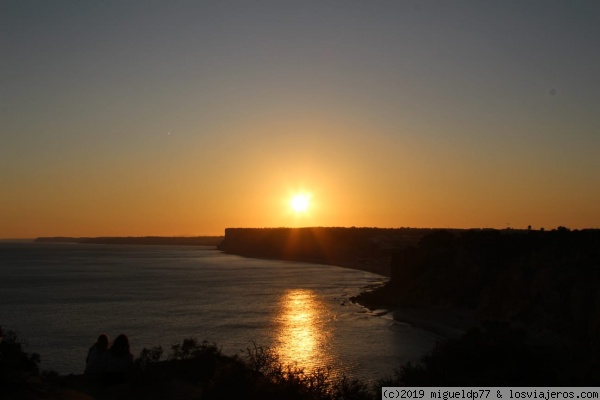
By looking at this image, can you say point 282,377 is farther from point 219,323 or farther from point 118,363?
point 219,323

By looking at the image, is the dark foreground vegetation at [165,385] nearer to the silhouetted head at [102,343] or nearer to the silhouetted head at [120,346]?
the silhouetted head at [120,346]

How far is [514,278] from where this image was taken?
4559 centimetres

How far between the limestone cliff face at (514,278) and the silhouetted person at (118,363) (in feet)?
87.0

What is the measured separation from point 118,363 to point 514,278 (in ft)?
125

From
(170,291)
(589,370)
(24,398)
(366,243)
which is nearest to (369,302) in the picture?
(170,291)

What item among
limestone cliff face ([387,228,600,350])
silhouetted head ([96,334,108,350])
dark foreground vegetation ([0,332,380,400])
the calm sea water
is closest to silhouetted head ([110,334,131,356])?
silhouetted head ([96,334,108,350])

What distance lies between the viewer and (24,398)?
11.2m

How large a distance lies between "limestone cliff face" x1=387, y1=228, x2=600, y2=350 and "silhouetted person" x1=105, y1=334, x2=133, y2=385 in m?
26.5

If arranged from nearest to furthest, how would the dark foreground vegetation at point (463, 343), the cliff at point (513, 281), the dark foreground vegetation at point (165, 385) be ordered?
the dark foreground vegetation at point (165, 385) → the dark foreground vegetation at point (463, 343) → the cliff at point (513, 281)

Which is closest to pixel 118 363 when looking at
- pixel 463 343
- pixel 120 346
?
pixel 120 346

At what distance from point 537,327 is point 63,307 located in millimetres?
44194

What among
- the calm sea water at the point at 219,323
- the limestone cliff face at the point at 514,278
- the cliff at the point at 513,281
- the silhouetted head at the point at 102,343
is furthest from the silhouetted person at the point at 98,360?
the limestone cliff face at the point at 514,278

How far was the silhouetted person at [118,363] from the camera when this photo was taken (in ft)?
50.4

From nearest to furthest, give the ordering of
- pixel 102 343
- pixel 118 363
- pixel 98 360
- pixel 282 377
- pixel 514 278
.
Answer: pixel 282 377, pixel 118 363, pixel 102 343, pixel 98 360, pixel 514 278
